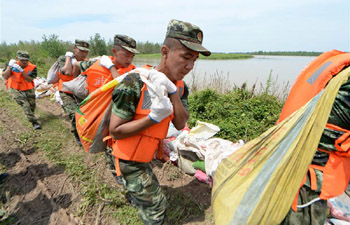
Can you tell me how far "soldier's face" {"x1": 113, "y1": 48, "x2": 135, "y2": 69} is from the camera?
318 centimetres

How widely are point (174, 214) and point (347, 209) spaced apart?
6.38 ft

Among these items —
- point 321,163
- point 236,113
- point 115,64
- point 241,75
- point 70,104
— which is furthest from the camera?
point 241,75

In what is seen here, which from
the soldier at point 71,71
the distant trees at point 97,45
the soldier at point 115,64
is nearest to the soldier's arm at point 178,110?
the soldier at point 115,64

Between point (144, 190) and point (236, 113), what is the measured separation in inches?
153


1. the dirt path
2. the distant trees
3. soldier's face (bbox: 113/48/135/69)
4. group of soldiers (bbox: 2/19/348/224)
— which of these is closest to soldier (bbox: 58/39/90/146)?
the dirt path

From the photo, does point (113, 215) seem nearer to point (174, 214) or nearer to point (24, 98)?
point (174, 214)

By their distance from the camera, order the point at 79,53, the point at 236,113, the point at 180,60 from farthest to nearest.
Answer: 1. the point at 236,113
2. the point at 79,53
3. the point at 180,60

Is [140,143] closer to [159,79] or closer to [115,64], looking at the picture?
[159,79]

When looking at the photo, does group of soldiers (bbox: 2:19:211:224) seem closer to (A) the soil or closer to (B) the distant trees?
(A) the soil

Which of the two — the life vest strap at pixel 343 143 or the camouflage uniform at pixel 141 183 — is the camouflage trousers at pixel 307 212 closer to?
the life vest strap at pixel 343 143

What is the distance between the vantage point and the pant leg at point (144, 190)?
1.73m

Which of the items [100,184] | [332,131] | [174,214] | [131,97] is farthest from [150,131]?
[100,184]

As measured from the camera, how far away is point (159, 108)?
4.71 ft

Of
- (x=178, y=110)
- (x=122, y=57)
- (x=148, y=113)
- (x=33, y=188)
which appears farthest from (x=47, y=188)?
(x=178, y=110)
